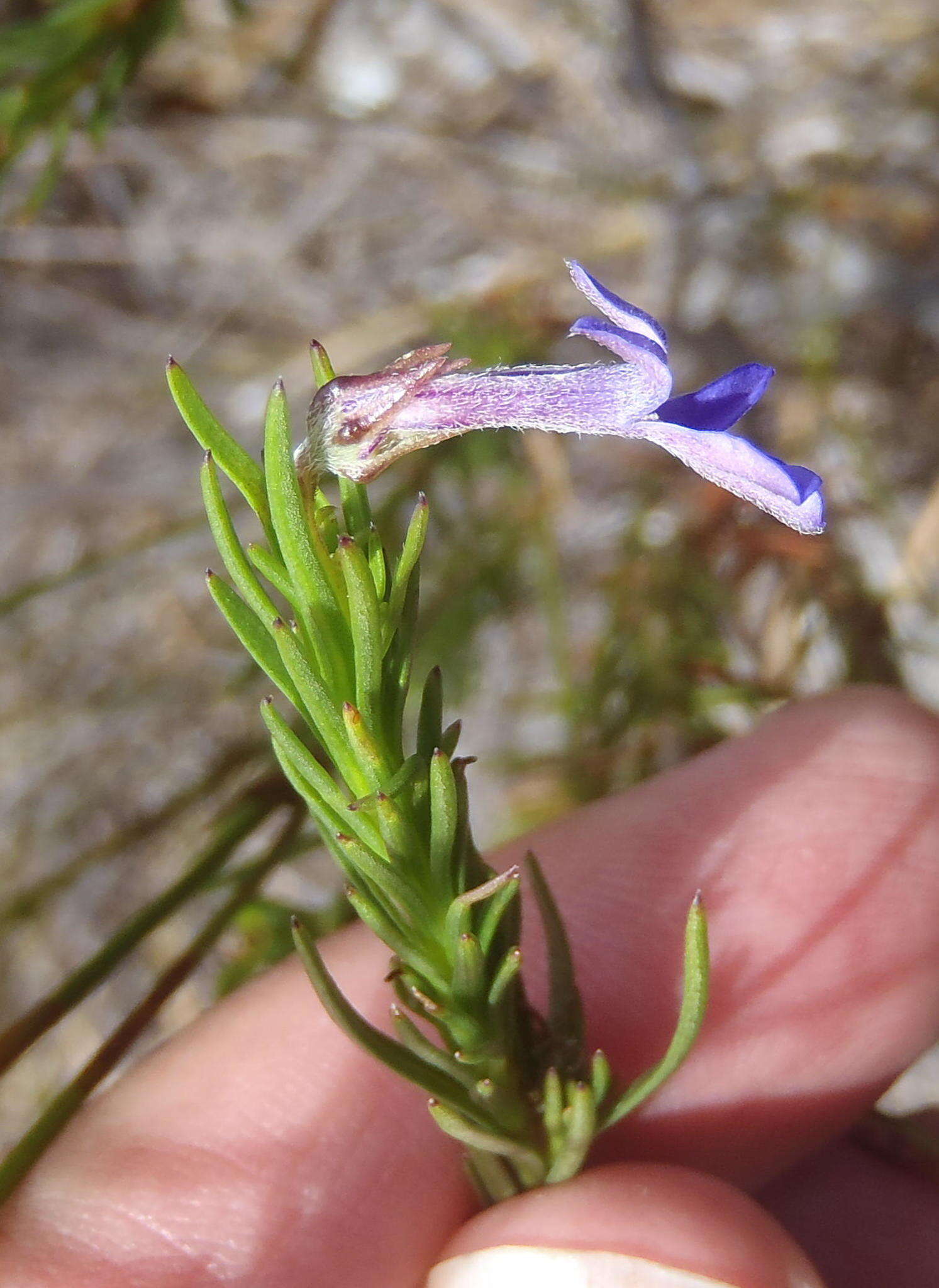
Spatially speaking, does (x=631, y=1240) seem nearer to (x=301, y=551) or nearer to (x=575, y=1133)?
(x=575, y=1133)

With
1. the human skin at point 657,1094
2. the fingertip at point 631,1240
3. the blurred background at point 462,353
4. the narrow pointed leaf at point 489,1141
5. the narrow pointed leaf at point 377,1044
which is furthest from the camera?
the blurred background at point 462,353

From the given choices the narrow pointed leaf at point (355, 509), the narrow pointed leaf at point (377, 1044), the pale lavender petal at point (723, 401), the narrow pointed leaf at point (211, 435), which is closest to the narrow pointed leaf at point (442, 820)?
the narrow pointed leaf at point (377, 1044)

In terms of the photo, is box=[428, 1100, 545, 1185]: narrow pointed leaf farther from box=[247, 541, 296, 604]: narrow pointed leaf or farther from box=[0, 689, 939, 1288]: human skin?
box=[247, 541, 296, 604]: narrow pointed leaf

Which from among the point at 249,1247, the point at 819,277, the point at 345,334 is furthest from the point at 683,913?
the point at 819,277

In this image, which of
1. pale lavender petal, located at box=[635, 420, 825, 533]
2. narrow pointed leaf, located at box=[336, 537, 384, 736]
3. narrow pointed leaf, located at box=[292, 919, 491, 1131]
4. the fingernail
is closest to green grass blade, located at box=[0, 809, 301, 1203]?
narrow pointed leaf, located at box=[292, 919, 491, 1131]

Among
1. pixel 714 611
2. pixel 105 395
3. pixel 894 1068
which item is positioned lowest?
pixel 894 1068

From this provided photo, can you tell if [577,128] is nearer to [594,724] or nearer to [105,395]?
[105,395]

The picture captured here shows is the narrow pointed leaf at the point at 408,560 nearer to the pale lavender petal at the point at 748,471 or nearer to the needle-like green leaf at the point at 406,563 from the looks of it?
the needle-like green leaf at the point at 406,563
